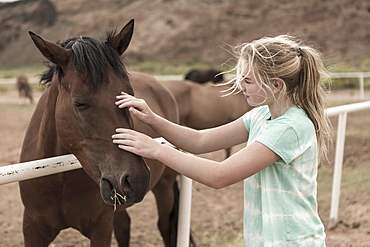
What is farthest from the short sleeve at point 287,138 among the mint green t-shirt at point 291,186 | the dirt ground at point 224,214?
the dirt ground at point 224,214

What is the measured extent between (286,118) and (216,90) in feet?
23.5

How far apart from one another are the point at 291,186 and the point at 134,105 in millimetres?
746

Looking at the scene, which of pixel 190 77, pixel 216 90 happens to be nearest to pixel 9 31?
pixel 190 77

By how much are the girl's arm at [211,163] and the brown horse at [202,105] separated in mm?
6006

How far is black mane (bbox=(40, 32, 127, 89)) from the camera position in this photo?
1888 millimetres

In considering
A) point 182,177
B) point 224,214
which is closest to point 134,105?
point 182,177

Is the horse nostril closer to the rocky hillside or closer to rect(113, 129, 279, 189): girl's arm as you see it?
rect(113, 129, 279, 189): girl's arm

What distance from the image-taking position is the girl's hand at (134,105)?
6.02ft

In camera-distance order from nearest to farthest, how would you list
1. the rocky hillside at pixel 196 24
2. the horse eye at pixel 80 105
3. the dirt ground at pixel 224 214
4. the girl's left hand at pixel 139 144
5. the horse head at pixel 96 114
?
the girl's left hand at pixel 139 144, the horse head at pixel 96 114, the horse eye at pixel 80 105, the dirt ground at pixel 224 214, the rocky hillside at pixel 196 24

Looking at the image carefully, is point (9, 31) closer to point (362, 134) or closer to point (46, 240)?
point (362, 134)

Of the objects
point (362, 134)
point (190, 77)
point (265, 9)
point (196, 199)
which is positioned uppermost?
point (265, 9)

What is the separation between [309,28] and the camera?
4056 centimetres

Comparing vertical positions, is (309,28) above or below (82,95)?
above

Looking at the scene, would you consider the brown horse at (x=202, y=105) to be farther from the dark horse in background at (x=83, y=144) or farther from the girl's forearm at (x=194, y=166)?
the girl's forearm at (x=194, y=166)
